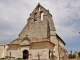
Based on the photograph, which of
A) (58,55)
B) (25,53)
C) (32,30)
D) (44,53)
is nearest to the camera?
(44,53)

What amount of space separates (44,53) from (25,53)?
3682 mm

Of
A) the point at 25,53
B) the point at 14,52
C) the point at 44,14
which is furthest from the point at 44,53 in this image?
the point at 44,14

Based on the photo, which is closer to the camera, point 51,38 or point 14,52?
point 14,52

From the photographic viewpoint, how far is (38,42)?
28.8 m

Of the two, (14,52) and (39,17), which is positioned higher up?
(39,17)

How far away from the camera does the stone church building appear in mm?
28438

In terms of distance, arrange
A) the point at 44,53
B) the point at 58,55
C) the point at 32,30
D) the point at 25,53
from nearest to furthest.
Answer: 1. the point at 44,53
2. the point at 25,53
3. the point at 58,55
4. the point at 32,30

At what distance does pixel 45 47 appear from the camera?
28281 millimetres

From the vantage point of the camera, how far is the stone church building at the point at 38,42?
2844 cm

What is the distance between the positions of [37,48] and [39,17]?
9462 mm

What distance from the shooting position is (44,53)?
28062 millimetres

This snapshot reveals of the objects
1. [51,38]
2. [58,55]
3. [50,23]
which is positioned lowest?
[58,55]

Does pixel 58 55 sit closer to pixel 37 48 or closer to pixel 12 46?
pixel 37 48

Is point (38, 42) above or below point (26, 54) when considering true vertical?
above
